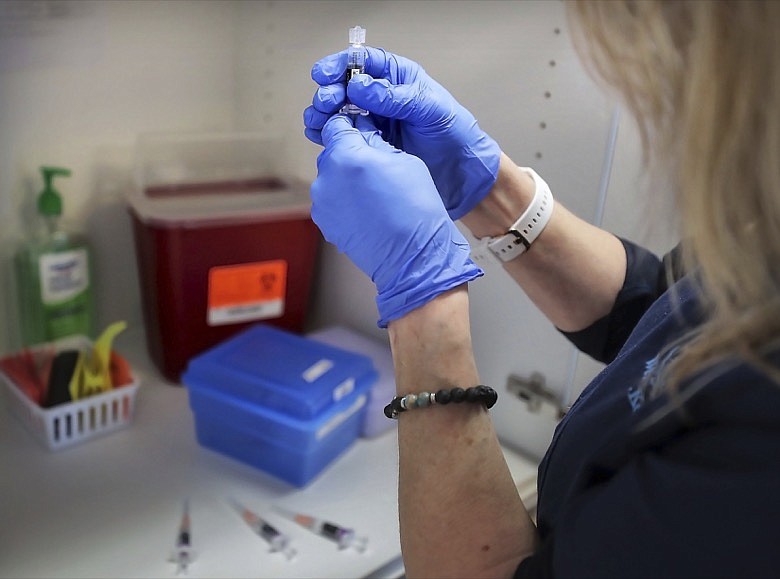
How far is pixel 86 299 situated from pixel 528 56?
0.75 meters

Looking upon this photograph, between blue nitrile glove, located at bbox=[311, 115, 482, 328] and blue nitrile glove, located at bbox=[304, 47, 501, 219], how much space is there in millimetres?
68

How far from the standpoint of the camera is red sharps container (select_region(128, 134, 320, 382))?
104 cm

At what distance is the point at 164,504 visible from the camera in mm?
853

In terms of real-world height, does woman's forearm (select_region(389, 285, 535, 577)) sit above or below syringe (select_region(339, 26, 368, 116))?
below

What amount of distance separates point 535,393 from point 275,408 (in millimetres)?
345

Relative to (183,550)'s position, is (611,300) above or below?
above

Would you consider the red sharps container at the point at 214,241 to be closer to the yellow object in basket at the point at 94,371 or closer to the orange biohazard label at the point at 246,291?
the orange biohazard label at the point at 246,291

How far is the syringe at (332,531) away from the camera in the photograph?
2.63 ft

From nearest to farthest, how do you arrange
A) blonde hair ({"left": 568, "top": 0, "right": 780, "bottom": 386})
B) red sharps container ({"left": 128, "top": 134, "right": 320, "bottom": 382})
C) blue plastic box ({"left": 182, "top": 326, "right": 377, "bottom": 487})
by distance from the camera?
blonde hair ({"left": 568, "top": 0, "right": 780, "bottom": 386}), blue plastic box ({"left": 182, "top": 326, "right": 377, "bottom": 487}), red sharps container ({"left": 128, "top": 134, "right": 320, "bottom": 382})

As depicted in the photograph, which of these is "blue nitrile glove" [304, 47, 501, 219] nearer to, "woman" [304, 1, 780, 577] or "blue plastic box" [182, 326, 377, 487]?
"woman" [304, 1, 780, 577]

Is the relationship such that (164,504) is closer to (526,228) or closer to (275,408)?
(275,408)

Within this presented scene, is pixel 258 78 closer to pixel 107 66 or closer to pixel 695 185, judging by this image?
pixel 107 66

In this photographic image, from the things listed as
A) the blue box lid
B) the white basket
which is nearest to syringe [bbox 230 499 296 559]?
the blue box lid

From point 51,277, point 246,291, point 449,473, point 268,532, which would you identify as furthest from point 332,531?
point 51,277
